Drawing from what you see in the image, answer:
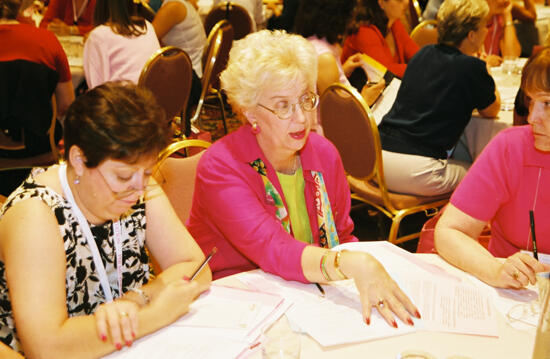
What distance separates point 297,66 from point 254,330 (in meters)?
0.90

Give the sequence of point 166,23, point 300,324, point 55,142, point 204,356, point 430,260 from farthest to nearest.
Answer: point 166,23 < point 55,142 < point 430,260 < point 300,324 < point 204,356

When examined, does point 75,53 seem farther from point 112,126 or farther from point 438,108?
point 112,126

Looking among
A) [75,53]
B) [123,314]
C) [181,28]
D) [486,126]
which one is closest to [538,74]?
[123,314]

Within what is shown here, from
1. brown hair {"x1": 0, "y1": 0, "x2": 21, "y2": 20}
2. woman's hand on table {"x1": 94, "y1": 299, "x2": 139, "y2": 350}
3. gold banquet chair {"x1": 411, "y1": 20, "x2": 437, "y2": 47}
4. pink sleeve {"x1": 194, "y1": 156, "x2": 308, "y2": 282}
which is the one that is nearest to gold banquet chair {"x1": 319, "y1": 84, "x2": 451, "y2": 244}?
pink sleeve {"x1": 194, "y1": 156, "x2": 308, "y2": 282}

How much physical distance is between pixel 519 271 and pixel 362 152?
1.51m

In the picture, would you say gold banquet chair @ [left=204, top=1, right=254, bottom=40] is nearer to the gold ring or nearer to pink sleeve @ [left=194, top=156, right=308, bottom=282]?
pink sleeve @ [left=194, top=156, right=308, bottom=282]

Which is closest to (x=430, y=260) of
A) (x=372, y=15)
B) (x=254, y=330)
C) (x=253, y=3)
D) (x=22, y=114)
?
(x=254, y=330)

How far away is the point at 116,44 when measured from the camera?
145 inches

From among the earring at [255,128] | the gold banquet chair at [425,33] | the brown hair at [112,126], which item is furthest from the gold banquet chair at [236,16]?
the brown hair at [112,126]

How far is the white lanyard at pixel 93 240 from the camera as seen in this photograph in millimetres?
1529

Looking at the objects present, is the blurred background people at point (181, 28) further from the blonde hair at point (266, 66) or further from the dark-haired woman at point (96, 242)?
the dark-haired woman at point (96, 242)

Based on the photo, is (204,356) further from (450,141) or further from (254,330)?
(450,141)

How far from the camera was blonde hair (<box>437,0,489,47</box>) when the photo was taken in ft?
10.8

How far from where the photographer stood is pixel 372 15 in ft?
14.1
